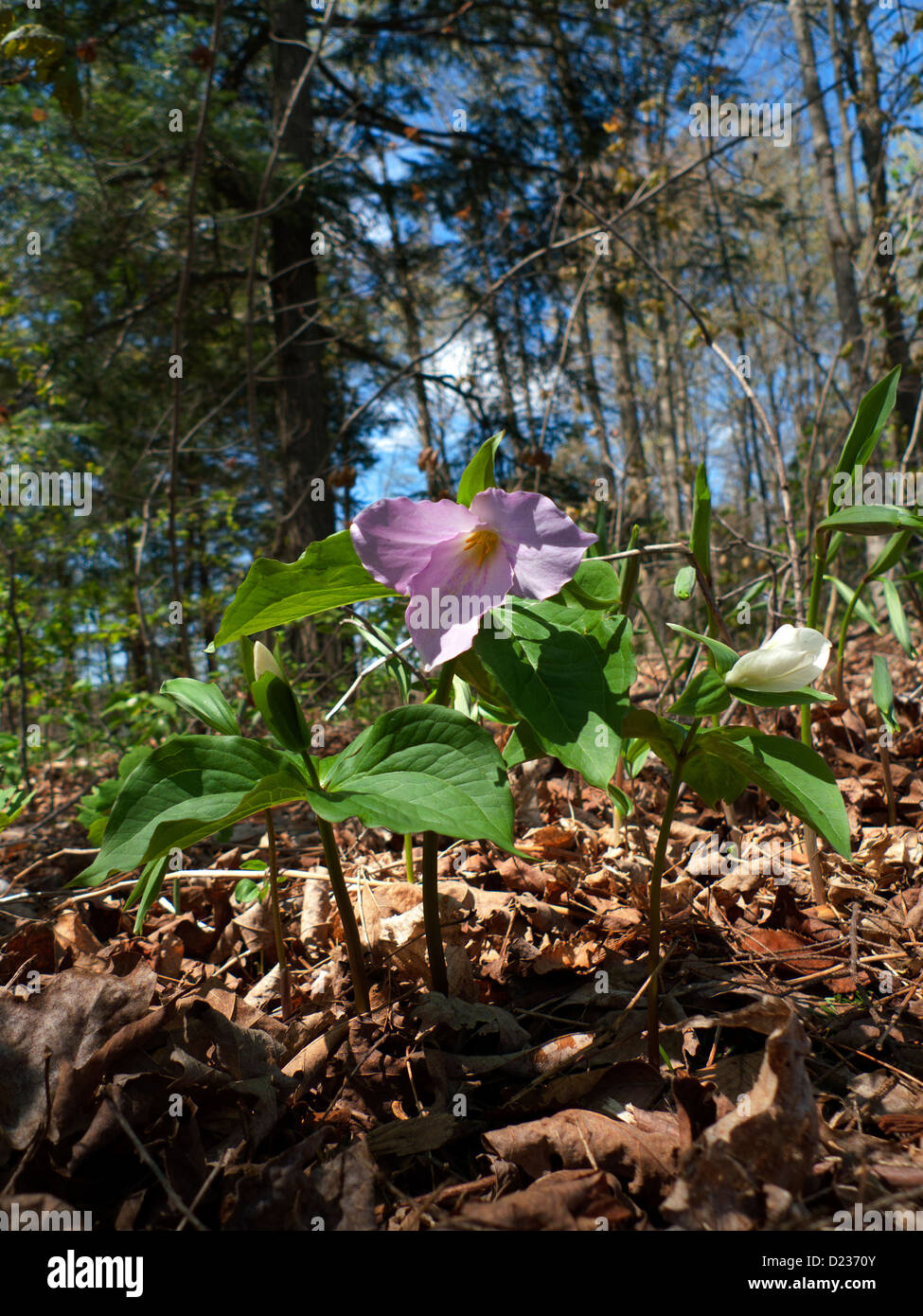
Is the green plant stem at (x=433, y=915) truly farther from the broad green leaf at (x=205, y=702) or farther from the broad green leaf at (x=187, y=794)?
the broad green leaf at (x=205, y=702)

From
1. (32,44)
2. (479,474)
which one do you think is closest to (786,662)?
(479,474)

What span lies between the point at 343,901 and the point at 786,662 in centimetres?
72

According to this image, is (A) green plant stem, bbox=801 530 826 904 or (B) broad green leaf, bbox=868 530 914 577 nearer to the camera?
(A) green plant stem, bbox=801 530 826 904

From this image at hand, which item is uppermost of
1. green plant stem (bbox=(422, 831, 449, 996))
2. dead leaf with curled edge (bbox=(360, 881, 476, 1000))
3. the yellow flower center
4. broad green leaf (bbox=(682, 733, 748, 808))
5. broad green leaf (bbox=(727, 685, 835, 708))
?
the yellow flower center

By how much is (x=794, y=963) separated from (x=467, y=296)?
7.98m

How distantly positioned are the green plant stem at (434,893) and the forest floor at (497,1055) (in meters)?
0.07

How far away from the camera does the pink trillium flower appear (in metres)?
0.93

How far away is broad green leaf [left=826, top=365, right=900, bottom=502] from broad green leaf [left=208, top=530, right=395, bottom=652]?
2.76ft

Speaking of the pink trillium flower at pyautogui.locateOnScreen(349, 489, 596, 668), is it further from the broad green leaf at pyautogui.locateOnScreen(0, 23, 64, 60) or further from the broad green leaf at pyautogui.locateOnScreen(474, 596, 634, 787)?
the broad green leaf at pyautogui.locateOnScreen(0, 23, 64, 60)

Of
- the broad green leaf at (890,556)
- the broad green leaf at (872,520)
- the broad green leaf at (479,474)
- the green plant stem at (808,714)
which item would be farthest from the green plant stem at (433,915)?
the broad green leaf at (890,556)

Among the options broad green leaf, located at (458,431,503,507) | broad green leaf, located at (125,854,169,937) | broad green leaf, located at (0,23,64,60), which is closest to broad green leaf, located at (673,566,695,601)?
broad green leaf, located at (458,431,503,507)

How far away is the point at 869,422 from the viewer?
127 cm
